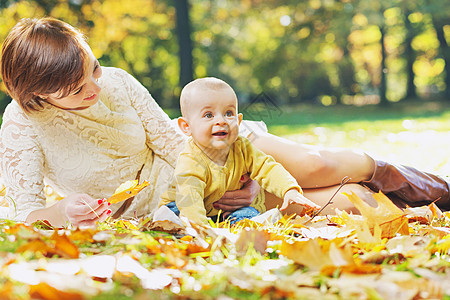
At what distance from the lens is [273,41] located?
25375mm

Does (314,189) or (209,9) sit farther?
(209,9)

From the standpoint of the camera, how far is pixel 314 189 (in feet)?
8.78

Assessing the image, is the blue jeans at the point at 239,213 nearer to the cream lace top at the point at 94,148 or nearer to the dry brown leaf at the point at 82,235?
the cream lace top at the point at 94,148

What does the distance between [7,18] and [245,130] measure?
11.4 meters

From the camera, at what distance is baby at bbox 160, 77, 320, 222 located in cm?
209

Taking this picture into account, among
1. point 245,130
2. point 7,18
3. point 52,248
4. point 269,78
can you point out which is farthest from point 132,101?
point 269,78

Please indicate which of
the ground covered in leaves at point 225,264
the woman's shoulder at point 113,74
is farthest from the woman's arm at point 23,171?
the woman's shoulder at point 113,74

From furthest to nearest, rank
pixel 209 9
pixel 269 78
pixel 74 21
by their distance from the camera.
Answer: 1. pixel 269 78
2. pixel 209 9
3. pixel 74 21

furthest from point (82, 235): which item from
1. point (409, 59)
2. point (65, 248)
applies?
point (409, 59)

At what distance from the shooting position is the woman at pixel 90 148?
2090mm

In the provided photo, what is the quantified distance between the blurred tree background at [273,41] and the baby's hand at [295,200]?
11341 millimetres

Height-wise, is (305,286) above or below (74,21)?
below

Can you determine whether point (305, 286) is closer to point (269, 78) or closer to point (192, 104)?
point (192, 104)

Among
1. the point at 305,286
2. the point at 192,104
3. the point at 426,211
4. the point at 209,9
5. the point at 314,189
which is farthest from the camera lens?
the point at 209,9
